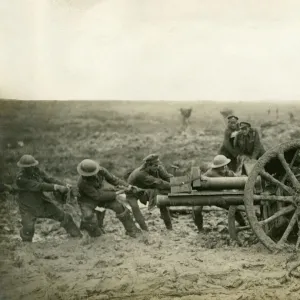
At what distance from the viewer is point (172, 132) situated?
4.83 m

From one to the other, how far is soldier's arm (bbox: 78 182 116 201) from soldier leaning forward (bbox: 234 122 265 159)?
1296mm

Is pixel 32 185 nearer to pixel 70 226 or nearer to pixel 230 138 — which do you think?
pixel 70 226

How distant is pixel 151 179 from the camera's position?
486 centimetres

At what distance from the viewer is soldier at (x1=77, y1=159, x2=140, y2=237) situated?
186 inches

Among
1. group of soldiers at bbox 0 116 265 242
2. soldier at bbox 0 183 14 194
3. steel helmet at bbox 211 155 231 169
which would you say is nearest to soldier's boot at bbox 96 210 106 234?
group of soldiers at bbox 0 116 265 242

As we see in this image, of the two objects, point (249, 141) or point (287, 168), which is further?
point (249, 141)

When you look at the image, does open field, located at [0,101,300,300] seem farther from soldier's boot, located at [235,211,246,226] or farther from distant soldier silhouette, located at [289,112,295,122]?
soldier's boot, located at [235,211,246,226]

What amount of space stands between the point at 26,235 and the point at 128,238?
0.93 meters

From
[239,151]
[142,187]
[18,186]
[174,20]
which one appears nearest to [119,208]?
[142,187]

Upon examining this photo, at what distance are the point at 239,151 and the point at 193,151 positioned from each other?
18.9 inches

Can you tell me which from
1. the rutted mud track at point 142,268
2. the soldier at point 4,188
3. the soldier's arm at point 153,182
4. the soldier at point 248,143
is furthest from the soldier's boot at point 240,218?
the soldier at point 4,188

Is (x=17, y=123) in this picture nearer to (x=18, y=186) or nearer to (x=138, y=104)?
(x=18, y=186)

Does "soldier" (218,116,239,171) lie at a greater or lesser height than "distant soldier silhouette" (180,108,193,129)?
lesser

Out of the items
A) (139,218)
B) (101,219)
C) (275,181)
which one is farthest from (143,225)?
(275,181)
